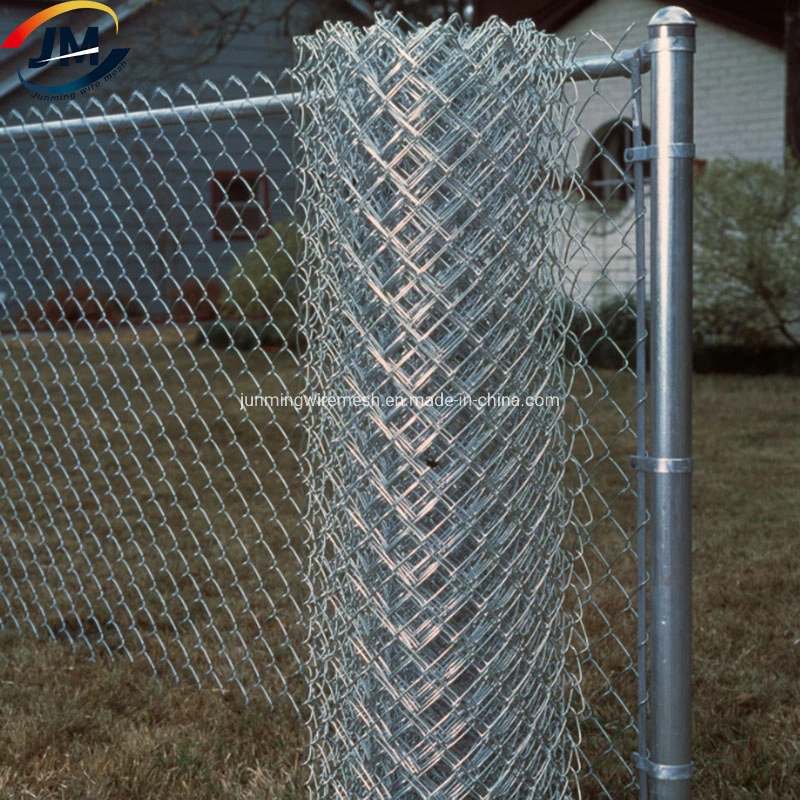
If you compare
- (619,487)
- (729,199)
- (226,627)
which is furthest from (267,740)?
(729,199)

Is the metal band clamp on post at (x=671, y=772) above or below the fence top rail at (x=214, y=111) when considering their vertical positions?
below

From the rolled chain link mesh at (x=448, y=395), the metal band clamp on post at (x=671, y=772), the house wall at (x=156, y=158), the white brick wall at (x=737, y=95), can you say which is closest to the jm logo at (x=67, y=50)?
the house wall at (x=156, y=158)

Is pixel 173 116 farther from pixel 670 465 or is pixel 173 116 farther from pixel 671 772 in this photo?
pixel 671 772

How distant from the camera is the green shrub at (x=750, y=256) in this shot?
364 inches

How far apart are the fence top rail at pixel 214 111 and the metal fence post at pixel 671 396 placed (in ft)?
0.30

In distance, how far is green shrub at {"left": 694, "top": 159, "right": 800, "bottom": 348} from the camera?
9234 mm

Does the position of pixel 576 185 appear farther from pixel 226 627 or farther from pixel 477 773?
pixel 226 627

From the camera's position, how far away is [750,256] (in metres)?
9.24

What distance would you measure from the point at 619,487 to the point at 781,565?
1459mm

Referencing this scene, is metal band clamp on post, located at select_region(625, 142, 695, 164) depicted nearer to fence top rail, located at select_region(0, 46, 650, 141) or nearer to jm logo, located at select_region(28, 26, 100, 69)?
fence top rail, located at select_region(0, 46, 650, 141)

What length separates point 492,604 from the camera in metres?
1.93

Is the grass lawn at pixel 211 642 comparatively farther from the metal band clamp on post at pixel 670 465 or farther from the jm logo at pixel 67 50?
the jm logo at pixel 67 50

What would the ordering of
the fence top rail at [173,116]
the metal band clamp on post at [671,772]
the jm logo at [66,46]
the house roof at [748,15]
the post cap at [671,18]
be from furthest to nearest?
the jm logo at [66,46] → the house roof at [748,15] → the fence top rail at [173,116] → the metal band clamp on post at [671,772] → the post cap at [671,18]

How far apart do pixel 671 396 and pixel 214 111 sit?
4.58 ft
